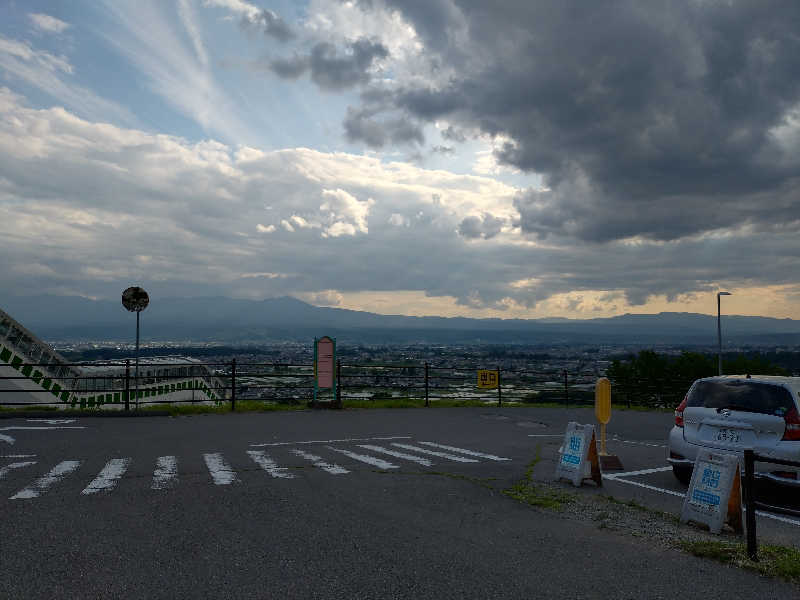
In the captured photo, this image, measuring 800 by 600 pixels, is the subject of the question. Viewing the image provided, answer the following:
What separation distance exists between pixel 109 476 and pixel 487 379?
59.1 feet

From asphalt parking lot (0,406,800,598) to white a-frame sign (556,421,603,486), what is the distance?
0.64ft

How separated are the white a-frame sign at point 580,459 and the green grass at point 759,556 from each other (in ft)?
9.28

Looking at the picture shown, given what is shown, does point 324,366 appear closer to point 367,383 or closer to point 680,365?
point 367,383

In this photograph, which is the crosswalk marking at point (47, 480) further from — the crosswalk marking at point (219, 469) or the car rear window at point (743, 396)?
the car rear window at point (743, 396)

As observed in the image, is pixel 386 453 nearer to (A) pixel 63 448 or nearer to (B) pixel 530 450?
(B) pixel 530 450

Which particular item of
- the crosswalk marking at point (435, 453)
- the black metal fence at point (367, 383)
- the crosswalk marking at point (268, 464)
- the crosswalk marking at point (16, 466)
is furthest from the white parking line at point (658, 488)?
the black metal fence at point (367, 383)

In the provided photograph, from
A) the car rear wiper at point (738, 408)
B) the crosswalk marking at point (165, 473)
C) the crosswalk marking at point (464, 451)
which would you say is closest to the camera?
the crosswalk marking at point (165, 473)

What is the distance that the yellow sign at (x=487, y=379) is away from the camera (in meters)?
24.7

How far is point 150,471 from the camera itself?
911 cm

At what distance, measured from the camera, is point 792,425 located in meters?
7.90

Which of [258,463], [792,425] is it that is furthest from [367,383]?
[792,425]

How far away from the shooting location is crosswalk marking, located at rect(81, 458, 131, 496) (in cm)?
783

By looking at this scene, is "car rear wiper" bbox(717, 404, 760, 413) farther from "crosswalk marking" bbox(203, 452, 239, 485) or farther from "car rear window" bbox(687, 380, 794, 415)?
"crosswalk marking" bbox(203, 452, 239, 485)

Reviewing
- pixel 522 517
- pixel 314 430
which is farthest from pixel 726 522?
pixel 314 430
